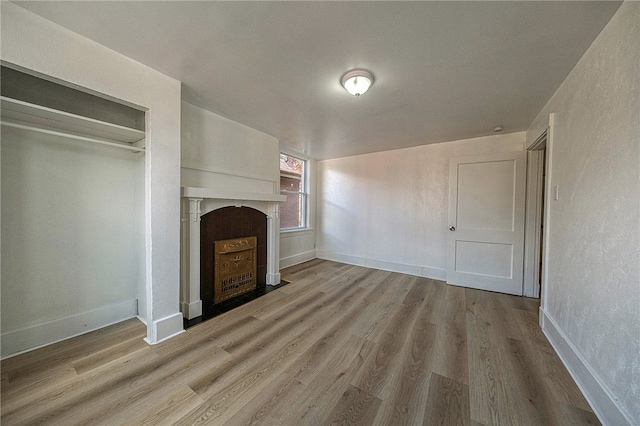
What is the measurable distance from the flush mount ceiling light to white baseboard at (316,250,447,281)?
308 cm

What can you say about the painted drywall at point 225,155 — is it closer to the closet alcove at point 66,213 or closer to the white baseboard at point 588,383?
the closet alcove at point 66,213

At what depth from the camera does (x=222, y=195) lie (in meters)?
2.45

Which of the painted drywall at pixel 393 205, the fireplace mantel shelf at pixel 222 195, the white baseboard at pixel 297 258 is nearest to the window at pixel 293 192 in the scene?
the painted drywall at pixel 393 205

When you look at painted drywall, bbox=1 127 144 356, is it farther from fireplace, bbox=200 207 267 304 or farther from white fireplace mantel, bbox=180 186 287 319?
fireplace, bbox=200 207 267 304

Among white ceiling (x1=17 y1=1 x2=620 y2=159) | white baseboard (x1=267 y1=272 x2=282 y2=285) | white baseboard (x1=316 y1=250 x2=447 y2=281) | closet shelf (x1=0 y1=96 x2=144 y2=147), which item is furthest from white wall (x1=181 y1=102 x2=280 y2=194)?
white baseboard (x1=316 y1=250 x2=447 y2=281)

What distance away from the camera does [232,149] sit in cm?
283

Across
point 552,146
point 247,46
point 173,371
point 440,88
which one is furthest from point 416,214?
point 173,371

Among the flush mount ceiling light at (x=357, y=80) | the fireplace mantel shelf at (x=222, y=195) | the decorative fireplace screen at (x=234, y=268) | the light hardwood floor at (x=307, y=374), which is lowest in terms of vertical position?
the light hardwood floor at (x=307, y=374)

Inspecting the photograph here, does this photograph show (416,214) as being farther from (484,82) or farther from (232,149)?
(232,149)

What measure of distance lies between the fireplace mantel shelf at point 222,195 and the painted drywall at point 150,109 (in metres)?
0.18

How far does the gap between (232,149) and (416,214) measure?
10.2ft

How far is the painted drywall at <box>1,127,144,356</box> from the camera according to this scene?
1.63 meters

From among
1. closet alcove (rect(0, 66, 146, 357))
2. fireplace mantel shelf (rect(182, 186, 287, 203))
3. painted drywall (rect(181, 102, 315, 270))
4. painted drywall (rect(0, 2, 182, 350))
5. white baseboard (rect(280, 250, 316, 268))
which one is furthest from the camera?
white baseboard (rect(280, 250, 316, 268))

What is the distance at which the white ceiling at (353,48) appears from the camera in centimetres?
124
